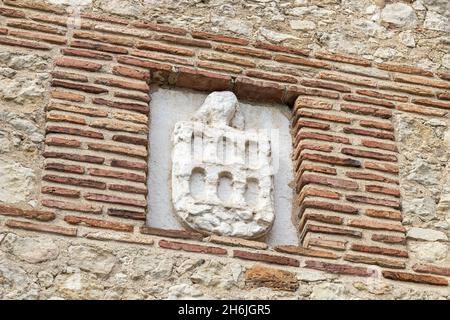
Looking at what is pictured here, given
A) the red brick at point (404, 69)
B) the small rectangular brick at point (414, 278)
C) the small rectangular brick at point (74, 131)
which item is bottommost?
the small rectangular brick at point (414, 278)

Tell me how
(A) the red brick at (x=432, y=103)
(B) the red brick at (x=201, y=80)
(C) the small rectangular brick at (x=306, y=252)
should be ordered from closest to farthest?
1. (C) the small rectangular brick at (x=306, y=252)
2. (B) the red brick at (x=201, y=80)
3. (A) the red brick at (x=432, y=103)

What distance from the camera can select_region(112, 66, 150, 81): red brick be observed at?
6367 mm

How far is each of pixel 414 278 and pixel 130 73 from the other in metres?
→ 1.79

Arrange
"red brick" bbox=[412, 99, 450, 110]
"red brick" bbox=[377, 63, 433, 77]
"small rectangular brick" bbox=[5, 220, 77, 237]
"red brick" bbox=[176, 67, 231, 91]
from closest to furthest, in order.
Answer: "small rectangular brick" bbox=[5, 220, 77, 237] < "red brick" bbox=[176, 67, 231, 91] < "red brick" bbox=[412, 99, 450, 110] < "red brick" bbox=[377, 63, 433, 77]

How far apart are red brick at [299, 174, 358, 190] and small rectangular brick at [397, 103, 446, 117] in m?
0.65

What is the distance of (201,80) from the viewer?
21.4ft

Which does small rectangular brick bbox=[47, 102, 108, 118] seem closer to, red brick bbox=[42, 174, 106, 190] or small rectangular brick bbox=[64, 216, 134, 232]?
red brick bbox=[42, 174, 106, 190]

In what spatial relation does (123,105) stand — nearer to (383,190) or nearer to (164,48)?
(164,48)

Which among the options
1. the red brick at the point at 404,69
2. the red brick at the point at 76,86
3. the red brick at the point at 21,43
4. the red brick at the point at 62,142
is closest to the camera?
the red brick at the point at 62,142

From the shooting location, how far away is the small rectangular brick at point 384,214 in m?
6.14

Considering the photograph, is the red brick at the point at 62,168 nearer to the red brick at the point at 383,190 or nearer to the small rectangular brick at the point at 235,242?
the small rectangular brick at the point at 235,242

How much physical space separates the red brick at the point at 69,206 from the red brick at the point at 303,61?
4.85ft

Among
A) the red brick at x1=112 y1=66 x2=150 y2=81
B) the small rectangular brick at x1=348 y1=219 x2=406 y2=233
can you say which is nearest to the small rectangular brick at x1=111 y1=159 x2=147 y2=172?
the red brick at x1=112 y1=66 x2=150 y2=81

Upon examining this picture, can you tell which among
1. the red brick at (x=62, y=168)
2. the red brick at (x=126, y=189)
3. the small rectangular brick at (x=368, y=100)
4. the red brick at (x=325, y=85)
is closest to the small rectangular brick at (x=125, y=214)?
the red brick at (x=126, y=189)
